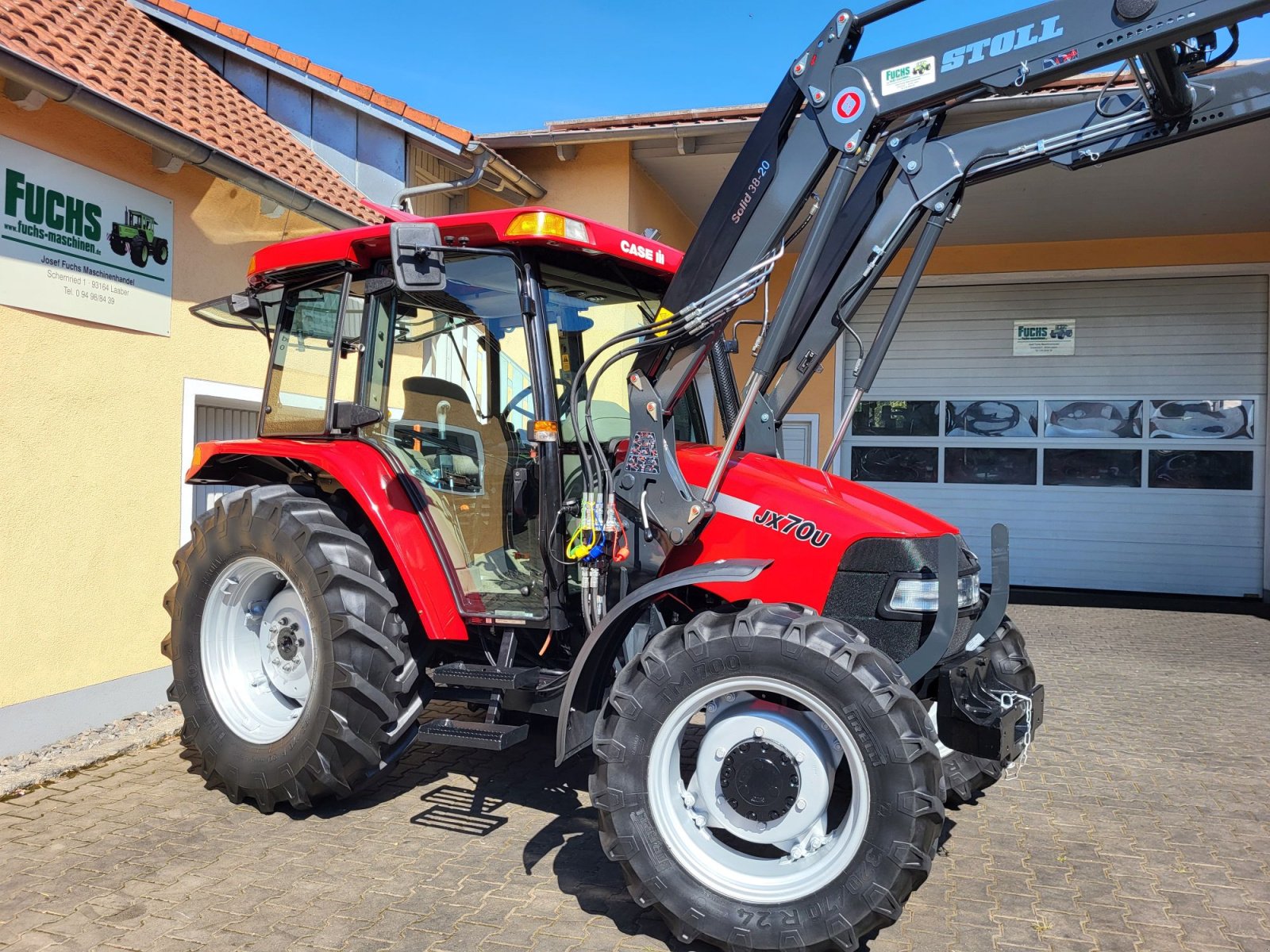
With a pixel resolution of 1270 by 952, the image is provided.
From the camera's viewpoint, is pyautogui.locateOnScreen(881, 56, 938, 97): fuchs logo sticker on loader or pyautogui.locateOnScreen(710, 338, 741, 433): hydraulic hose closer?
pyautogui.locateOnScreen(881, 56, 938, 97): fuchs logo sticker on loader

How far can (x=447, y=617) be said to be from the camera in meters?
3.89

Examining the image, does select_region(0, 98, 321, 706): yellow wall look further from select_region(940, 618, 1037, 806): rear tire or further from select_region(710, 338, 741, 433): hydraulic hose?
select_region(940, 618, 1037, 806): rear tire

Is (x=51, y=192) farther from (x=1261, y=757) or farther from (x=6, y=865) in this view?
(x=1261, y=757)

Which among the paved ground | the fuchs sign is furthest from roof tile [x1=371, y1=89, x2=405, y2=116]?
the fuchs sign

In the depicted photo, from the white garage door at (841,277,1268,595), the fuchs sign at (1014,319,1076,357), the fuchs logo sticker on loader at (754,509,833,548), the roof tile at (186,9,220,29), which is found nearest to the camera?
the fuchs logo sticker on loader at (754,509,833,548)

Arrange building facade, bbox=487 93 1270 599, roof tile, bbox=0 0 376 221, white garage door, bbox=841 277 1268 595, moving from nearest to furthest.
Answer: roof tile, bbox=0 0 376 221, building facade, bbox=487 93 1270 599, white garage door, bbox=841 277 1268 595

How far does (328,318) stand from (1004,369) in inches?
378

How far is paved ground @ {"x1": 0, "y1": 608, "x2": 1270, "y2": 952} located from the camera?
10.1ft

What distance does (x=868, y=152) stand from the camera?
3406 millimetres

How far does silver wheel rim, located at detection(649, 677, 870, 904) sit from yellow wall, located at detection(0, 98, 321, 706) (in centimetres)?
351

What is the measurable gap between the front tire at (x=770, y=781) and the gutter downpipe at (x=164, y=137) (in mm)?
3785

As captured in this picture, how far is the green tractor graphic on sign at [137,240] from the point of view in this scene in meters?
5.30

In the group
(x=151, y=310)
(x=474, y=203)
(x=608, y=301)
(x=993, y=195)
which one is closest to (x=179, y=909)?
(x=608, y=301)

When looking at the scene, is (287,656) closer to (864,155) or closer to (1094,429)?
(864,155)
